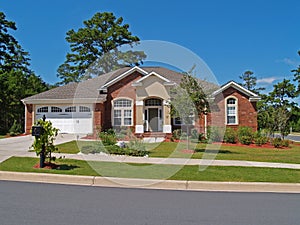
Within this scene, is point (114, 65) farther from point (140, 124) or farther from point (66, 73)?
point (140, 124)

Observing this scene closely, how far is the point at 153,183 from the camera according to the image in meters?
7.98

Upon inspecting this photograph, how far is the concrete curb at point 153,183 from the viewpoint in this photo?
25.2 feet

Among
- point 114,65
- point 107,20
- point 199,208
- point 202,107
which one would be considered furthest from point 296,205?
point 107,20

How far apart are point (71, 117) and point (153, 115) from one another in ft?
21.8

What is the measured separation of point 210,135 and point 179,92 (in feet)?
23.9

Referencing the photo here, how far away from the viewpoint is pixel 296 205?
6352mm

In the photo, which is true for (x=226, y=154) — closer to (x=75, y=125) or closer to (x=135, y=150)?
(x=135, y=150)

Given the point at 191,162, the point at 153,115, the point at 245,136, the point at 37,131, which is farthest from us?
the point at 153,115

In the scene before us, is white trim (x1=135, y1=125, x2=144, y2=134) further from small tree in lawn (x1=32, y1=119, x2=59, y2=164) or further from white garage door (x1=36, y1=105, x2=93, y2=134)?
small tree in lawn (x1=32, y1=119, x2=59, y2=164)

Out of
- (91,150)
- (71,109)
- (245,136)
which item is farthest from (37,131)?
(245,136)

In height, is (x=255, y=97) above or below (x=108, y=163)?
above

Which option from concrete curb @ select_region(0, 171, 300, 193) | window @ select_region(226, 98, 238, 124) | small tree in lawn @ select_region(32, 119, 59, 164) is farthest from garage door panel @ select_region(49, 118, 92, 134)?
concrete curb @ select_region(0, 171, 300, 193)

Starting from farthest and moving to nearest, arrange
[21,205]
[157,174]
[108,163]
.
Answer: [108,163], [157,174], [21,205]

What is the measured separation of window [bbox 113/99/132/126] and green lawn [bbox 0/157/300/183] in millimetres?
13415
